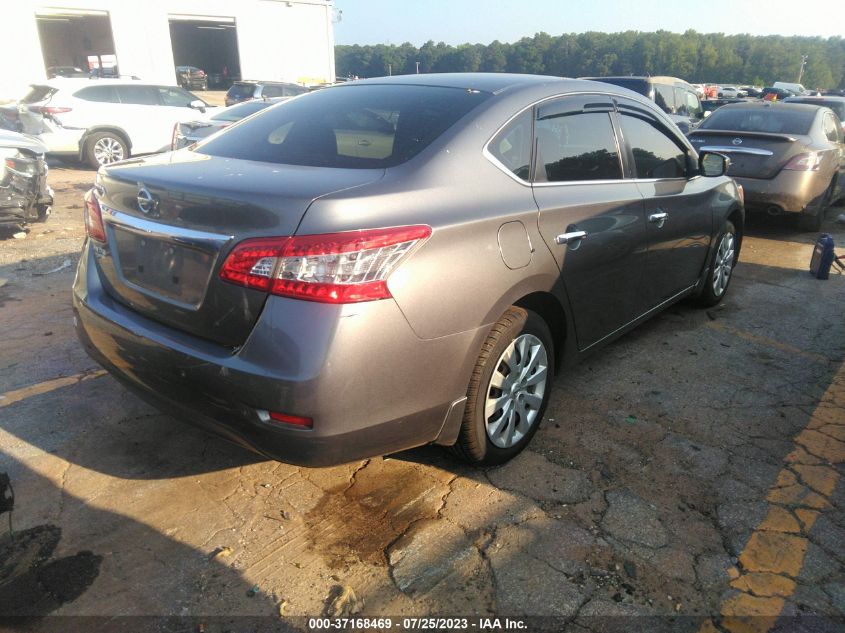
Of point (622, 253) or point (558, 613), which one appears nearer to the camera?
point (558, 613)

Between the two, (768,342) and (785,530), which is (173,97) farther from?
(785,530)

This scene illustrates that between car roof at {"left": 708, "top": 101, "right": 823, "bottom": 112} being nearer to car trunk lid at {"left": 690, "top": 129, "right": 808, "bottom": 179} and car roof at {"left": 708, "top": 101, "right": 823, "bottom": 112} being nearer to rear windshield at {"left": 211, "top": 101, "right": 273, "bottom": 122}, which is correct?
car trunk lid at {"left": 690, "top": 129, "right": 808, "bottom": 179}

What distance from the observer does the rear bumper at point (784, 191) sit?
7188 millimetres

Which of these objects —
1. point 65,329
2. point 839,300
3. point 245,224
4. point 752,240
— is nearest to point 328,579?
point 245,224

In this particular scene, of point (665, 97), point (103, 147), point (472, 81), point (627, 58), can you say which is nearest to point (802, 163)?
point (665, 97)

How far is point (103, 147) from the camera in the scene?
11.8 m

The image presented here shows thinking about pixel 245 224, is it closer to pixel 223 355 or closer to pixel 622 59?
pixel 223 355

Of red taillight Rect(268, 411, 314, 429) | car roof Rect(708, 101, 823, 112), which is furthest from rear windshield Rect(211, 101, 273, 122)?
red taillight Rect(268, 411, 314, 429)

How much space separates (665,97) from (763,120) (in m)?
4.22

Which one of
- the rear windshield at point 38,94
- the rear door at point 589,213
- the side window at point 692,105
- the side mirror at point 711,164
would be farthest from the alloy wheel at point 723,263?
the rear windshield at point 38,94

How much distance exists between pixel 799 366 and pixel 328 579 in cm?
339

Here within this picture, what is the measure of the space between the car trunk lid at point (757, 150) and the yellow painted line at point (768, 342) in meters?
3.22

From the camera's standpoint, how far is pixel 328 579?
2.26m

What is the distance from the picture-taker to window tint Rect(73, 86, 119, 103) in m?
11.4
